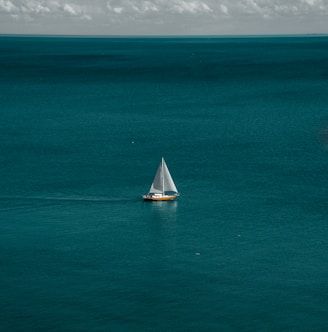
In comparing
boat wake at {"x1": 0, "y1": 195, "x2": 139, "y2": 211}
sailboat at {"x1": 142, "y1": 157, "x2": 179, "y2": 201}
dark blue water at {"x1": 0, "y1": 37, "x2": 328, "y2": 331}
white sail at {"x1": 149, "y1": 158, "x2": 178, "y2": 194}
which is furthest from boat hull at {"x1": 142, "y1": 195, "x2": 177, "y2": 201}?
boat wake at {"x1": 0, "y1": 195, "x2": 139, "y2": 211}

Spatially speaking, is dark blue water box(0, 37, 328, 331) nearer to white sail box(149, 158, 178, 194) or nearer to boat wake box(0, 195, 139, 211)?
boat wake box(0, 195, 139, 211)

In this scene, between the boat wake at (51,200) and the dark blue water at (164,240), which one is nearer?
the dark blue water at (164,240)

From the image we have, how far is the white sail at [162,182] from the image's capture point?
13375 cm

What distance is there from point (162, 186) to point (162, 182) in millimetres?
696

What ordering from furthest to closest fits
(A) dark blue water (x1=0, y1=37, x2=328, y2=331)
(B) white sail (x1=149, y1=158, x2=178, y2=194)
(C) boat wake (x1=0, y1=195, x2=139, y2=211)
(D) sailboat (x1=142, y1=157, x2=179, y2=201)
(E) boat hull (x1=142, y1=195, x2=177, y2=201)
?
(B) white sail (x1=149, y1=158, x2=178, y2=194)
(D) sailboat (x1=142, y1=157, x2=179, y2=201)
(E) boat hull (x1=142, y1=195, x2=177, y2=201)
(C) boat wake (x1=0, y1=195, x2=139, y2=211)
(A) dark blue water (x1=0, y1=37, x2=328, y2=331)

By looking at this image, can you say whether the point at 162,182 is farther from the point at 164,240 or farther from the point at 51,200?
the point at 164,240

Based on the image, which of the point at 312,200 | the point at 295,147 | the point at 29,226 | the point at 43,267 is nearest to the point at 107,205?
the point at 29,226

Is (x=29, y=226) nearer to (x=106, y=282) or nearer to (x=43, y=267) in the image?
(x=43, y=267)

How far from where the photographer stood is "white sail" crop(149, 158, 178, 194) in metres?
134

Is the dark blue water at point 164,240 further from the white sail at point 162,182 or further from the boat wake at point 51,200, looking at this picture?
the white sail at point 162,182

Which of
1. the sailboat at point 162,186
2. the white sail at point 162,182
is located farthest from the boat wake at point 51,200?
the white sail at point 162,182

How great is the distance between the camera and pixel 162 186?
133875mm

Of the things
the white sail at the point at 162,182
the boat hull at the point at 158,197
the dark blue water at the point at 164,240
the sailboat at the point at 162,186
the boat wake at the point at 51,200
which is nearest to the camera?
the dark blue water at the point at 164,240

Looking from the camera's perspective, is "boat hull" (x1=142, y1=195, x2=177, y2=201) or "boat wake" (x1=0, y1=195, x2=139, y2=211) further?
"boat hull" (x1=142, y1=195, x2=177, y2=201)
